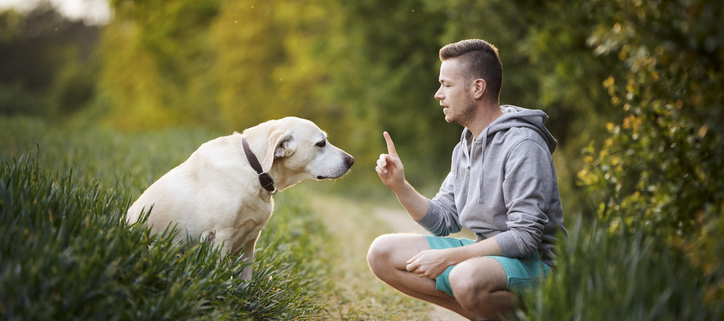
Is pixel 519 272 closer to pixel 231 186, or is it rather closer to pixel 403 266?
pixel 403 266

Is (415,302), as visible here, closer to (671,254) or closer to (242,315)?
(242,315)

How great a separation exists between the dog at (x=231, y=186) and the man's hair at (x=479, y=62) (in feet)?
3.64

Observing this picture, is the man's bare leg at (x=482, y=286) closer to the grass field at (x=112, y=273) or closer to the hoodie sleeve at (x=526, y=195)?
the hoodie sleeve at (x=526, y=195)

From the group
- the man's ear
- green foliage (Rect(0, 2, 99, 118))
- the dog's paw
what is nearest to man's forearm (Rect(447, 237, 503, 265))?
the man's ear

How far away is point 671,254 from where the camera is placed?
221 cm

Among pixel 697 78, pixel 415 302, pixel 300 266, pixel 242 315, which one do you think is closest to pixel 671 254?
pixel 697 78

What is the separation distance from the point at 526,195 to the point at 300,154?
4.97 feet

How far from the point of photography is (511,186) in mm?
2670

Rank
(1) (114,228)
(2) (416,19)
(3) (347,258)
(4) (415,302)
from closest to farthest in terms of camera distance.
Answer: (1) (114,228)
(4) (415,302)
(3) (347,258)
(2) (416,19)

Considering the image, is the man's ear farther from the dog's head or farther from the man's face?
the dog's head

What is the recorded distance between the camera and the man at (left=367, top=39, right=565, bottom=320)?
2.60 metres

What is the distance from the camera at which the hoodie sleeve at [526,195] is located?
8.42 feet

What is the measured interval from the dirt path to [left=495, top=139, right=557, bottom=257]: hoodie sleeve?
92 centimetres

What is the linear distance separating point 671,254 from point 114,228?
264 cm
